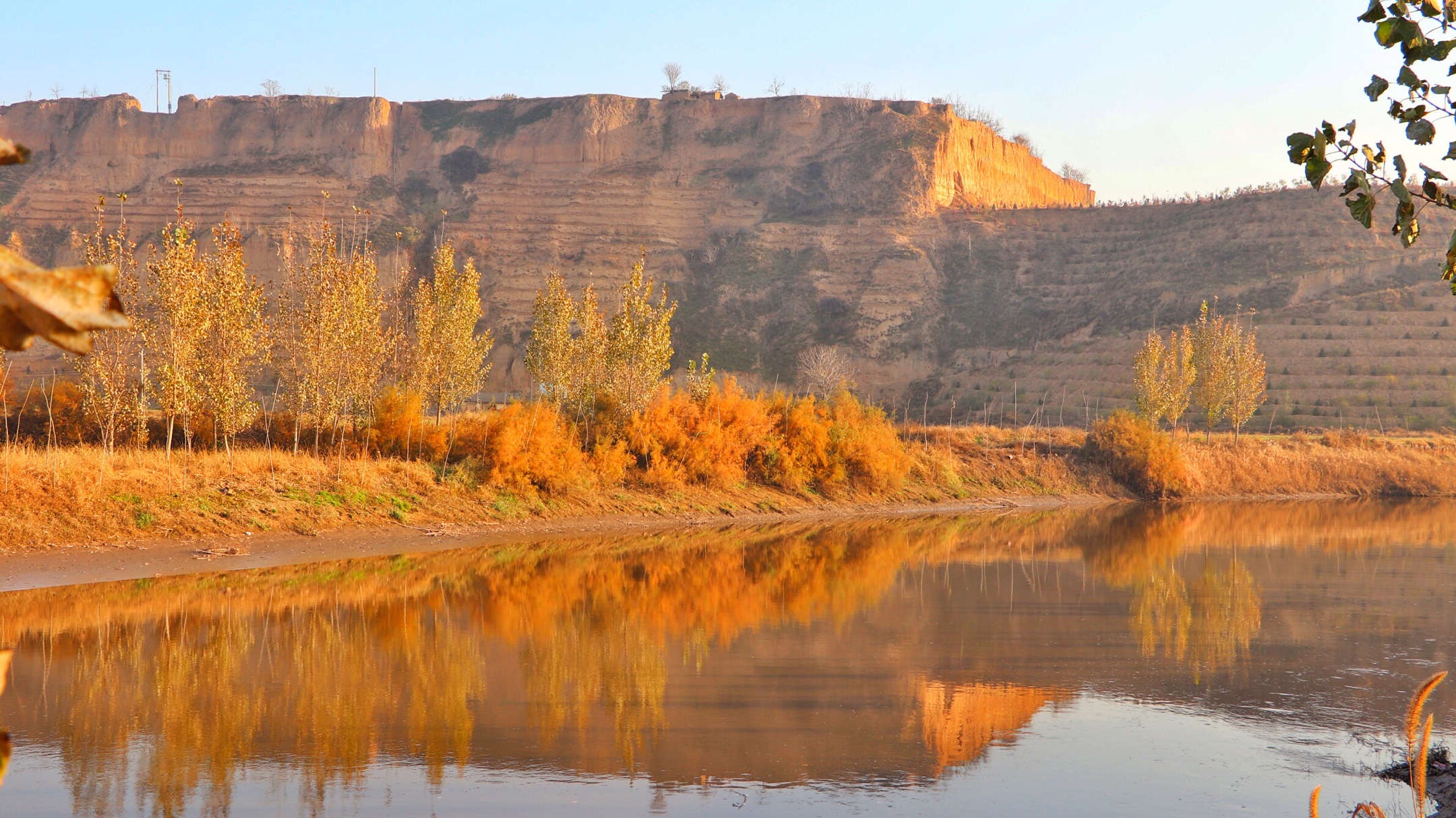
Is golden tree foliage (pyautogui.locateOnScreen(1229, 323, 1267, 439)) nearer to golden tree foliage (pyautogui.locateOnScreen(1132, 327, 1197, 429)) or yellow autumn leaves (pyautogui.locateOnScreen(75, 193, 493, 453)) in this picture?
golden tree foliage (pyautogui.locateOnScreen(1132, 327, 1197, 429))

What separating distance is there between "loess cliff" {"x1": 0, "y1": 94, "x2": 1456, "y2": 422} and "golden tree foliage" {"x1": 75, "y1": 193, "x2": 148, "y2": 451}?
4118 centimetres

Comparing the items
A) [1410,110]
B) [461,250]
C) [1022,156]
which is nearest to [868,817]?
[1410,110]

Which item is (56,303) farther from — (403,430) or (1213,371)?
(1213,371)

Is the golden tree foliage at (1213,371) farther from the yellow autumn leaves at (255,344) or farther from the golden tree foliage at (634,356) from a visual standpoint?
the yellow autumn leaves at (255,344)

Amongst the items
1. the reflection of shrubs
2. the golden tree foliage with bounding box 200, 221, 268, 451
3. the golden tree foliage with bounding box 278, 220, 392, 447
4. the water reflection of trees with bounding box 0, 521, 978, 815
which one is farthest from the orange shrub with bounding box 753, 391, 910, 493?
the golden tree foliage with bounding box 200, 221, 268, 451

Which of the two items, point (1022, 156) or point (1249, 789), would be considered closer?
point (1249, 789)

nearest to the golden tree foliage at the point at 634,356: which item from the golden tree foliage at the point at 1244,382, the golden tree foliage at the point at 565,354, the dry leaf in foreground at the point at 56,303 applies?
the golden tree foliage at the point at 565,354

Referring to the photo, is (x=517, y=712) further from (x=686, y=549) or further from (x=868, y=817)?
(x=686, y=549)

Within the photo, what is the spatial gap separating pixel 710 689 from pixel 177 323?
15.7 metres

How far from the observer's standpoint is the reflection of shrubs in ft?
131

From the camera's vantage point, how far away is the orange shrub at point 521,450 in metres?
27.2

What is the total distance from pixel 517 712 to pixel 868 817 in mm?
4222

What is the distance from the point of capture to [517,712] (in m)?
10.7

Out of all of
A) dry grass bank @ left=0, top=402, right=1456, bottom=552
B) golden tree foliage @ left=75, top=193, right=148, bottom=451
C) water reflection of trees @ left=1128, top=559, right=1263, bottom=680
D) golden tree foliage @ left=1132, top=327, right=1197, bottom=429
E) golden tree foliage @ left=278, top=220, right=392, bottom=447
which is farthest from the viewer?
golden tree foliage @ left=1132, top=327, right=1197, bottom=429
